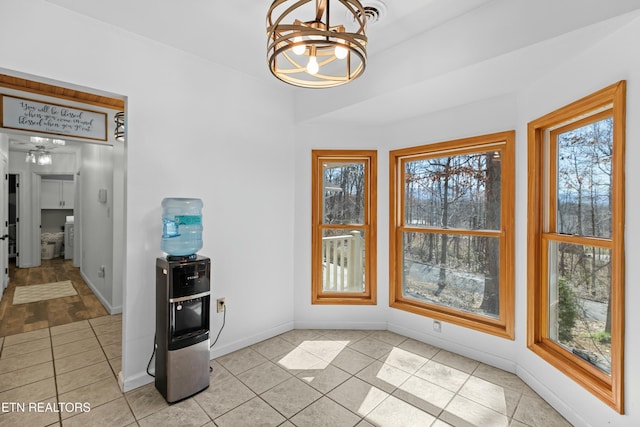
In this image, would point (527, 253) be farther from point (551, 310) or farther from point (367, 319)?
point (367, 319)

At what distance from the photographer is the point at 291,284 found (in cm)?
356

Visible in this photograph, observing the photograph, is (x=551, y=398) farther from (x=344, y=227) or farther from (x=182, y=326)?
(x=182, y=326)

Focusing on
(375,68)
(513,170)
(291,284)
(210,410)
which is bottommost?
(210,410)

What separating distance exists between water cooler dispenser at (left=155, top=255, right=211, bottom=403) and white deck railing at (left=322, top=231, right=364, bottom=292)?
5.27ft

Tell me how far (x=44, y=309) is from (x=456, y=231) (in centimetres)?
514

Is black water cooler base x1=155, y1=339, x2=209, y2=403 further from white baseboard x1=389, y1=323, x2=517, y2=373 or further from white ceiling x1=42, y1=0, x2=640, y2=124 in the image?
white ceiling x1=42, y1=0, x2=640, y2=124

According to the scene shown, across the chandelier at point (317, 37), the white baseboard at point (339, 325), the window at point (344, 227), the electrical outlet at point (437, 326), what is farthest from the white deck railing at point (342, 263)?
the chandelier at point (317, 37)

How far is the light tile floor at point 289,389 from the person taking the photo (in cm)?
205

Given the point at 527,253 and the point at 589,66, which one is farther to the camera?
the point at 527,253

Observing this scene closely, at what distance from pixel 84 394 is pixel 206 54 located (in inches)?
111

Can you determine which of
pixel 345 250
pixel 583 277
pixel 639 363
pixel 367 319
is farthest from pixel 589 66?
pixel 367 319

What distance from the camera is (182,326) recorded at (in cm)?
230

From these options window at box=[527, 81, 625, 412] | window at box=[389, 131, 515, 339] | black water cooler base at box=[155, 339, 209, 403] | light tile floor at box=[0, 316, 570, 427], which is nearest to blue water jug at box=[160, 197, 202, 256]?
black water cooler base at box=[155, 339, 209, 403]

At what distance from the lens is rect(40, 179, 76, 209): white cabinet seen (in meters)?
8.00
